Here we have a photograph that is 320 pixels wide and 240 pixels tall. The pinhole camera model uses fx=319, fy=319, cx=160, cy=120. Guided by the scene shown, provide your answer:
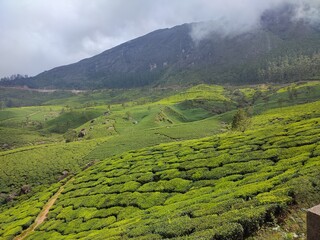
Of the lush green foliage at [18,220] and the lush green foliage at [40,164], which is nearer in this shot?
the lush green foliage at [18,220]

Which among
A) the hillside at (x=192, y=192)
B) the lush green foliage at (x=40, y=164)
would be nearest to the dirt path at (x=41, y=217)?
the hillside at (x=192, y=192)

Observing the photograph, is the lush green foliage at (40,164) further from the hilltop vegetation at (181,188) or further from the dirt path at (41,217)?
the dirt path at (41,217)

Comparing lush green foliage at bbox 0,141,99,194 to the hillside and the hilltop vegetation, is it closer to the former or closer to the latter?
the hilltop vegetation

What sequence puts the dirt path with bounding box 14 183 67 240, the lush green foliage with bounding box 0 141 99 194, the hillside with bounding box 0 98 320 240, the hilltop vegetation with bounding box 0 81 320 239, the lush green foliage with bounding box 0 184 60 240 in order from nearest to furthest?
the hillside with bounding box 0 98 320 240
the hilltop vegetation with bounding box 0 81 320 239
the dirt path with bounding box 14 183 67 240
the lush green foliage with bounding box 0 184 60 240
the lush green foliage with bounding box 0 141 99 194

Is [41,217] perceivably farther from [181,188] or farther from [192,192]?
[192,192]

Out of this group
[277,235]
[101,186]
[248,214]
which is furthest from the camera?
[101,186]

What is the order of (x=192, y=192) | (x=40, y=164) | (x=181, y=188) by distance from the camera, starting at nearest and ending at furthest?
(x=192, y=192), (x=181, y=188), (x=40, y=164)

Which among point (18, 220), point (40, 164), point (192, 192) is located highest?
point (192, 192)

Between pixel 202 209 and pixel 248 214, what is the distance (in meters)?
5.94

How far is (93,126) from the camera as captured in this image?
7013 inches

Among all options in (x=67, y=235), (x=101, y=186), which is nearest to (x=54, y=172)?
(x=101, y=186)

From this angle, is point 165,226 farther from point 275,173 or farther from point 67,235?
point 67,235

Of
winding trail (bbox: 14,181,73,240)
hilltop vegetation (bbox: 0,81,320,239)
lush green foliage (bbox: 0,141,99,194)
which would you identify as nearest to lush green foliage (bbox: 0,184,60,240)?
hilltop vegetation (bbox: 0,81,320,239)

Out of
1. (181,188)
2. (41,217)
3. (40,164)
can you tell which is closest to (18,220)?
(41,217)
